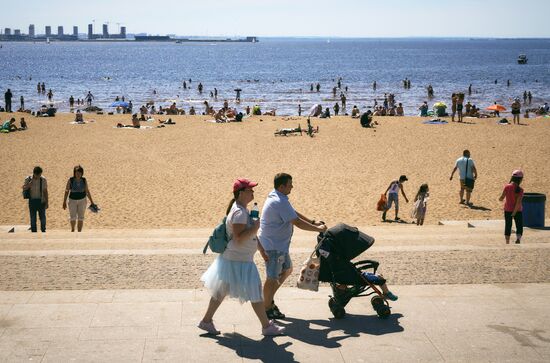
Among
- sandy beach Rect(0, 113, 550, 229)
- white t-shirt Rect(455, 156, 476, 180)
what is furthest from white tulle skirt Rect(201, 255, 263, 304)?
white t-shirt Rect(455, 156, 476, 180)

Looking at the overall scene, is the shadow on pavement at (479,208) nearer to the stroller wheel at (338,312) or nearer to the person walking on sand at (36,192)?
the person walking on sand at (36,192)

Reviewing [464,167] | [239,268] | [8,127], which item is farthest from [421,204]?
[8,127]

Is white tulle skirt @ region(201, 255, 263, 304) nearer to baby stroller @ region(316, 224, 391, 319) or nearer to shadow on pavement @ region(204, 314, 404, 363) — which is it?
shadow on pavement @ region(204, 314, 404, 363)

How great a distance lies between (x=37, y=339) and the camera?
6.52 m

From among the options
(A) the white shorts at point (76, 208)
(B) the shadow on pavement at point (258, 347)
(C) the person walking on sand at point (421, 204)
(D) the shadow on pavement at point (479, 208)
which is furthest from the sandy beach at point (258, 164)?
(B) the shadow on pavement at point (258, 347)

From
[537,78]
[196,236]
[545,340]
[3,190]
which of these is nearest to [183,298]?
[545,340]

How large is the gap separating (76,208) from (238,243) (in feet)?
25.2

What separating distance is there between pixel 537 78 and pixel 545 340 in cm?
9989

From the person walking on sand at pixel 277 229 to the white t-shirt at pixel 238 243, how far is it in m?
0.38

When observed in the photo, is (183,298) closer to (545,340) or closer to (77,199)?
(545,340)

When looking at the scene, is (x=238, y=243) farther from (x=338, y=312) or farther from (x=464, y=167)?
(x=464, y=167)

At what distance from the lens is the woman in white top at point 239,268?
648cm

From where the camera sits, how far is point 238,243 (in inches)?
257

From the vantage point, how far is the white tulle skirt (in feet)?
21.6
